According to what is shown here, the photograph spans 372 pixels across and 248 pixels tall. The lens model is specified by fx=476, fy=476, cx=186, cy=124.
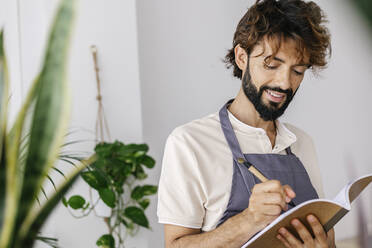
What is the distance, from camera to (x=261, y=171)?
1591 millimetres

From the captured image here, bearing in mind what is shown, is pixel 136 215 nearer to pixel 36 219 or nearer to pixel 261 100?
pixel 261 100

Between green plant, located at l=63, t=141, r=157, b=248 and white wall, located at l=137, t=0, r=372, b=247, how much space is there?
0.26 meters

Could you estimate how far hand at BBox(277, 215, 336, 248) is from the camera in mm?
1207

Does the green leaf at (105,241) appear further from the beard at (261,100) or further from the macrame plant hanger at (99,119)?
the beard at (261,100)

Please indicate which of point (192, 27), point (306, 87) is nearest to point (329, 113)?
point (306, 87)

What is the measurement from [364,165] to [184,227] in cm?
137

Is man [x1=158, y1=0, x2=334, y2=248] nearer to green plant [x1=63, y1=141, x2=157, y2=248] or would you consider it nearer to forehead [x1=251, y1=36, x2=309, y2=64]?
forehead [x1=251, y1=36, x2=309, y2=64]

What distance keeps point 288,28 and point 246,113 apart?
325 mm

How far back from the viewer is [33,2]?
2783 millimetres

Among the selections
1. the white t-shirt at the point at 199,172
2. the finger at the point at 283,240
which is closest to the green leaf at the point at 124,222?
the white t-shirt at the point at 199,172

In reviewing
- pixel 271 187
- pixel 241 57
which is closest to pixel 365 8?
pixel 271 187

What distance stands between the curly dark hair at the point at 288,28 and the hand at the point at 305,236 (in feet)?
1.99

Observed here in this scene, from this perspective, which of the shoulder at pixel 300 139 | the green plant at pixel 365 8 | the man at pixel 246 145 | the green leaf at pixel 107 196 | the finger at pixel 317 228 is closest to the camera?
the green plant at pixel 365 8

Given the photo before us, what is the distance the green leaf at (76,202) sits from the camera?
8.55ft
